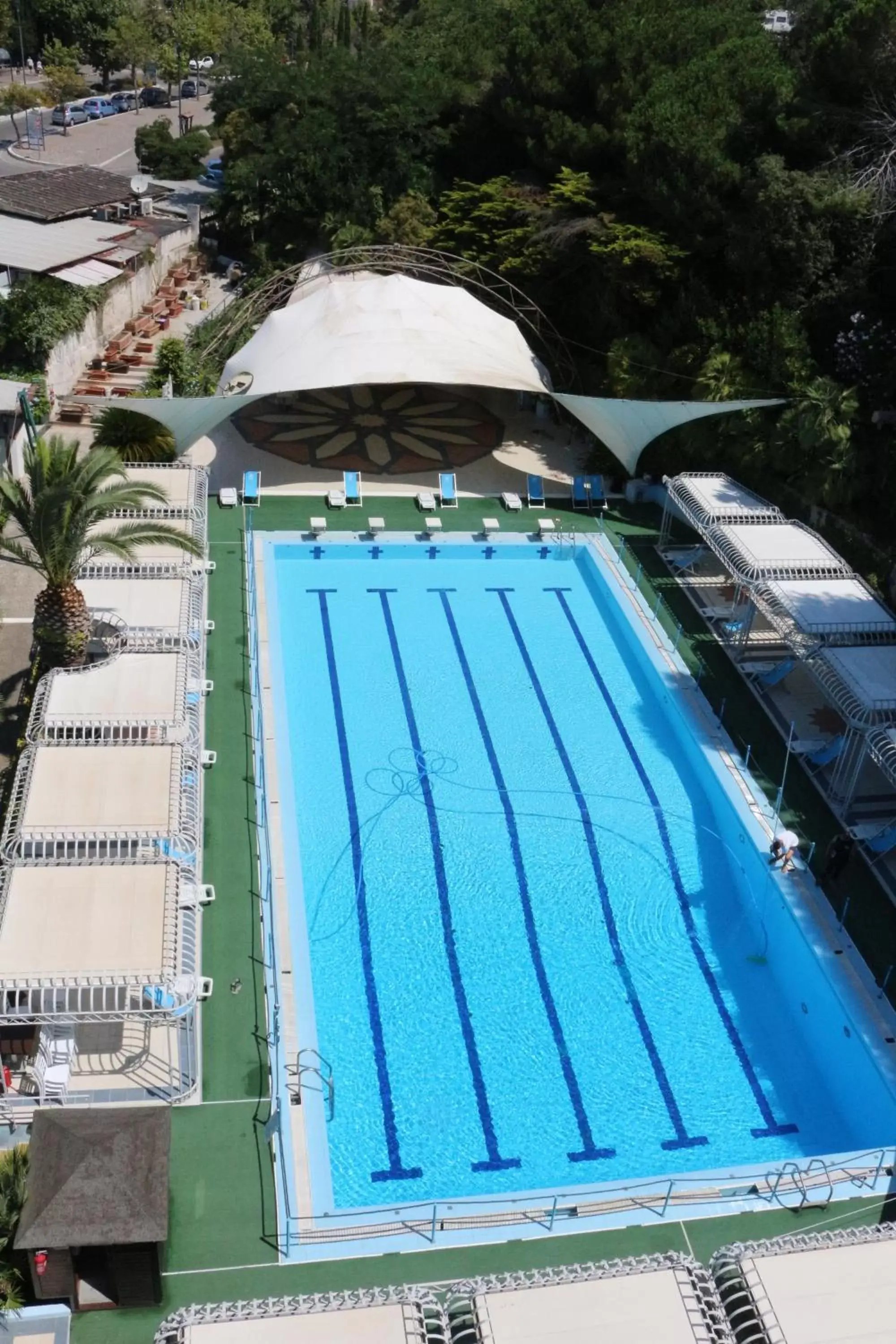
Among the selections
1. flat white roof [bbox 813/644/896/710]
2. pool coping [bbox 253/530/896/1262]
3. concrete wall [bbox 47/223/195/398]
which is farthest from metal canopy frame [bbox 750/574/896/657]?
concrete wall [bbox 47/223/195/398]

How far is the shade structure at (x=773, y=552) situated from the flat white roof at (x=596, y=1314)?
10.1 metres

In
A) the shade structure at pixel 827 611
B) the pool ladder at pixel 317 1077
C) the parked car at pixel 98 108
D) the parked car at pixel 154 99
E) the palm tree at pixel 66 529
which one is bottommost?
the pool ladder at pixel 317 1077

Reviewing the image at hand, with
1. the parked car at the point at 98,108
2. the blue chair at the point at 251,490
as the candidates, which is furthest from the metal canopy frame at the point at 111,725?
the parked car at the point at 98,108

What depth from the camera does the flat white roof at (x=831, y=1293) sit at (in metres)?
7.91

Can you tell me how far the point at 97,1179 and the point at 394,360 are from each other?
14.6m

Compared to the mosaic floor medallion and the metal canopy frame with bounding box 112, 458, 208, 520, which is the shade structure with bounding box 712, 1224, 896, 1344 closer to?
the metal canopy frame with bounding box 112, 458, 208, 520

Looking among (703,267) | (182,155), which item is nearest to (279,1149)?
(703,267)

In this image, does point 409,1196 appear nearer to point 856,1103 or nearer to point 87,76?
point 856,1103

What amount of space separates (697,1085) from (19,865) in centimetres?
656

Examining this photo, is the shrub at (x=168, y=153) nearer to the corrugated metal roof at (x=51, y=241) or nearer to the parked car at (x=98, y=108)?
the corrugated metal roof at (x=51, y=241)

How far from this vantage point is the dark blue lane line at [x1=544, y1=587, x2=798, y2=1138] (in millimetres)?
10938

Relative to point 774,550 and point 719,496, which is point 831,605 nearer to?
point 774,550

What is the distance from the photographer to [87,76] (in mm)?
56312

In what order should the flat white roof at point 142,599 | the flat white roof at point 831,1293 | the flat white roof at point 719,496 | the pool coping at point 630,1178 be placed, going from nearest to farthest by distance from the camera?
the flat white roof at point 831,1293 → the pool coping at point 630,1178 → the flat white roof at point 142,599 → the flat white roof at point 719,496
